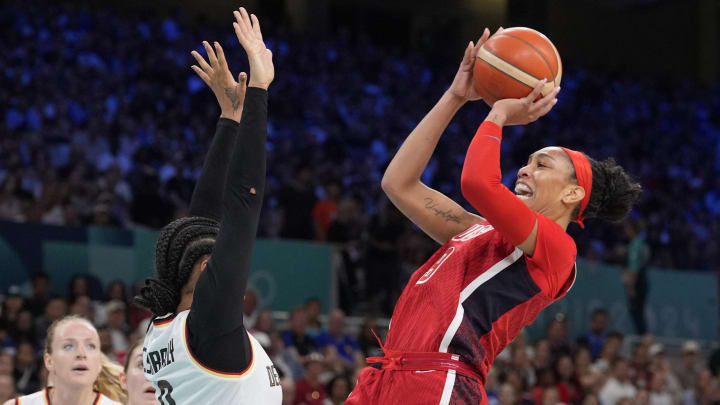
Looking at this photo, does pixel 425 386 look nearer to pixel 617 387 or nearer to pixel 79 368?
pixel 79 368

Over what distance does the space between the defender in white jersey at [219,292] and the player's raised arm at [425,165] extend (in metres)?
0.82

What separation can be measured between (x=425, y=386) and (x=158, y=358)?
87cm

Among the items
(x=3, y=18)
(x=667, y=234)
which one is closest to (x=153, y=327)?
(x=3, y=18)

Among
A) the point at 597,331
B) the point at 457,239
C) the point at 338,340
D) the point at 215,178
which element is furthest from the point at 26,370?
the point at 597,331

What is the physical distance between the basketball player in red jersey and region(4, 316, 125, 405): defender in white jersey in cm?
186

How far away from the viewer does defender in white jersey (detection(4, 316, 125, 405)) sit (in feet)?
14.6

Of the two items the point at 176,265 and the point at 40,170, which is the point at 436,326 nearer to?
the point at 176,265

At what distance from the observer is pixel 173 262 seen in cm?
276

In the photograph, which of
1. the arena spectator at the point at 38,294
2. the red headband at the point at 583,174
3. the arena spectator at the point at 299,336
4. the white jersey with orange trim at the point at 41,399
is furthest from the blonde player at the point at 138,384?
the arena spectator at the point at 299,336

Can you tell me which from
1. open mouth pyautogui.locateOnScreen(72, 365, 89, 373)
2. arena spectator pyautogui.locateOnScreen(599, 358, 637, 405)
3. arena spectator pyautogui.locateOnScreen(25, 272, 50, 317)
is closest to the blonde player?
open mouth pyautogui.locateOnScreen(72, 365, 89, 373)

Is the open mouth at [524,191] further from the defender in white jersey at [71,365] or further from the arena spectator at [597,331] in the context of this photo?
the arena spectator at [597,331]

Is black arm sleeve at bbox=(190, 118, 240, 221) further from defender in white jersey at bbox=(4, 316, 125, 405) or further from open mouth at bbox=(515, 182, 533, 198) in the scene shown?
defender in white jersey at bbox=(4, 316, 125, 405)

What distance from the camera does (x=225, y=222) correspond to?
254 centimetres

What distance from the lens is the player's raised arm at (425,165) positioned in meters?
3.38
